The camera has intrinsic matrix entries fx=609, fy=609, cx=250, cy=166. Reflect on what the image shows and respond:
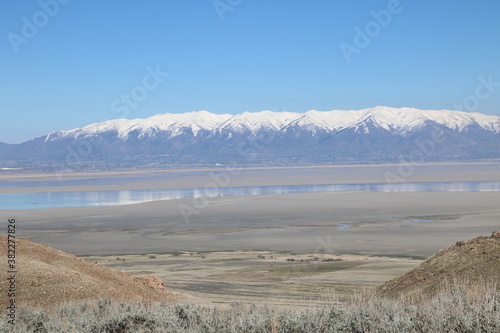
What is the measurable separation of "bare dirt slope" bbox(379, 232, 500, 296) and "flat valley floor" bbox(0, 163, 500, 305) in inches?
90.7

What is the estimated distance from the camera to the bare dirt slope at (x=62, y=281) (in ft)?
48.4

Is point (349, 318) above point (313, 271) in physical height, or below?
above

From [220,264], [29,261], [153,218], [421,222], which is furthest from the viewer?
[153,218]

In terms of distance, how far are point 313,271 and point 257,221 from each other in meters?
20.9

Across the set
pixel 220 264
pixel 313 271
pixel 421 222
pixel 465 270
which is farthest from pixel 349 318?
pixel 421 222

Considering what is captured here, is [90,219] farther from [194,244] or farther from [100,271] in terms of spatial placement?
[100,271]

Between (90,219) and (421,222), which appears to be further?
(90,219)

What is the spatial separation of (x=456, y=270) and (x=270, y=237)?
2330 centimetres

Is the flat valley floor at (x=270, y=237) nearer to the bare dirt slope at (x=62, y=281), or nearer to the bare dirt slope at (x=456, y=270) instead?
the bare dirt slope at (x=456, y=270)

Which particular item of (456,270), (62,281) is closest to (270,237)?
(456,270)

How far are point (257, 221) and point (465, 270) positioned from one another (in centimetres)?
3151

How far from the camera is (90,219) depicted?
161 feet

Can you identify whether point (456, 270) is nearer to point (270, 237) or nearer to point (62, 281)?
point (62, 281)

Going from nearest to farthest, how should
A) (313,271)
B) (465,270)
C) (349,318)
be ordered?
(349,318) → (465,270) → (313,271)
